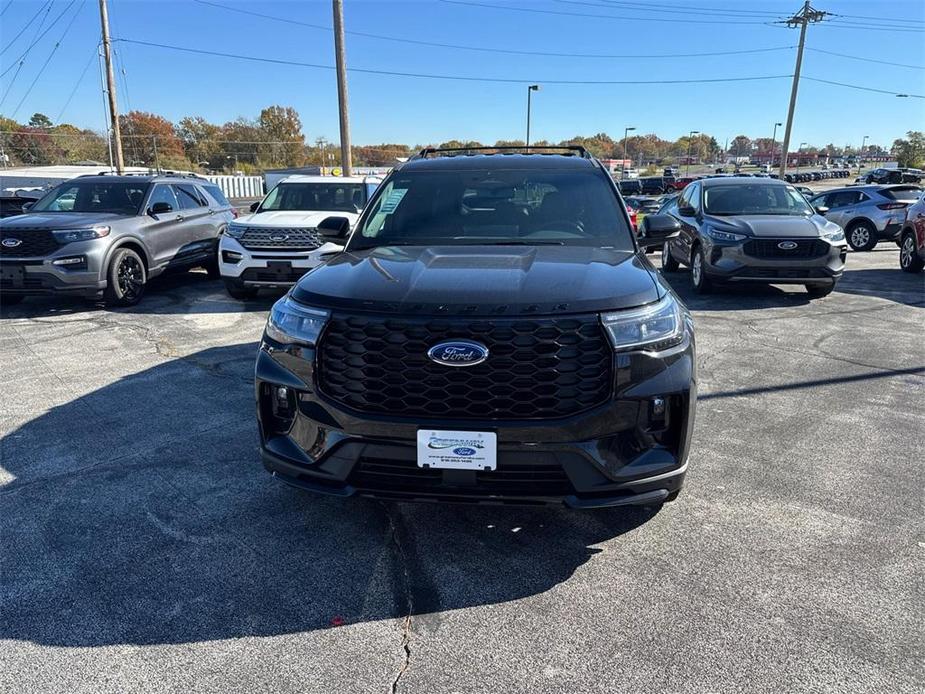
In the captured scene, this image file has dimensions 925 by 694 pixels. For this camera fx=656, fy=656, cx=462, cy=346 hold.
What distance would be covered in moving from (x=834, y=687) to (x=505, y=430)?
1437 mm

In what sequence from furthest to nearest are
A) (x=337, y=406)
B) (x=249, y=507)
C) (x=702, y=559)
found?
(x=249, y=507)
(x=702, y=559)
(x=337, y=406)

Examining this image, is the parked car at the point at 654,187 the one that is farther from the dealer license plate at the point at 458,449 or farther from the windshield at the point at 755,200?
the dealer license plate at the point at 458,449

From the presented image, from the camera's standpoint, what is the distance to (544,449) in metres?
2.65

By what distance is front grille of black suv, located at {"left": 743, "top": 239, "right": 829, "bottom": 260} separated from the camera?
8984 mm

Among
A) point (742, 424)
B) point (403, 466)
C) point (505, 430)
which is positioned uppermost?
point (505, 430)

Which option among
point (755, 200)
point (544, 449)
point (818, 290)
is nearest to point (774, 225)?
point (755, 200)

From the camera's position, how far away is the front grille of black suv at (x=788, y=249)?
8984 mm

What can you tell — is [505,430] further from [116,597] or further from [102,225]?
[102,225]

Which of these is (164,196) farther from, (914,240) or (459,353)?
(914,240)

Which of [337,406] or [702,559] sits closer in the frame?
[337,406]

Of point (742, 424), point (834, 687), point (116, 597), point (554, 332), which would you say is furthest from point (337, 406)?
point (742, 424)

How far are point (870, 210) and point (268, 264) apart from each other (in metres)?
15.1

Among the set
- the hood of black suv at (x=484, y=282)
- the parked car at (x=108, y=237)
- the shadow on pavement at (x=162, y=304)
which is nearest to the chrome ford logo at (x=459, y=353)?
the hood of black suv at (x=484, y=282)

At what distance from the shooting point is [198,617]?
263cm
